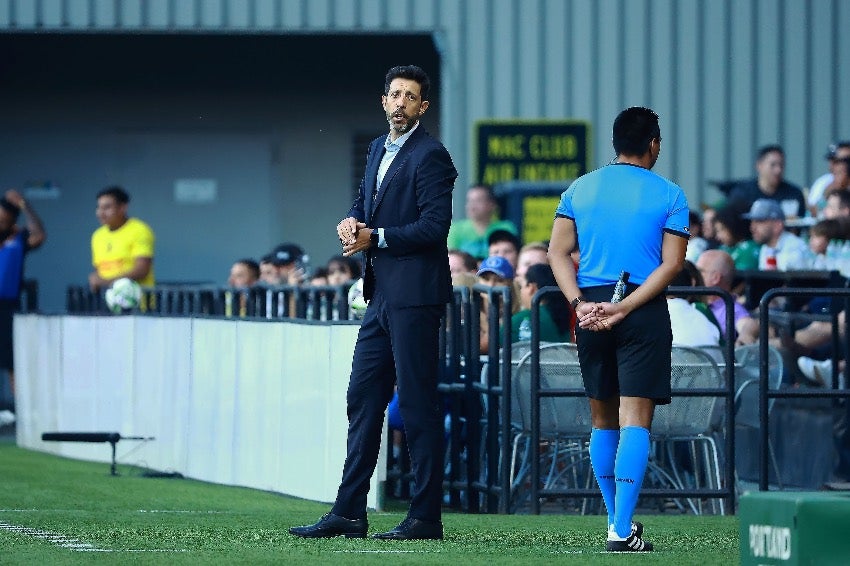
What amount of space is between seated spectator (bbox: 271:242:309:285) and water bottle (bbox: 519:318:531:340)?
500cm

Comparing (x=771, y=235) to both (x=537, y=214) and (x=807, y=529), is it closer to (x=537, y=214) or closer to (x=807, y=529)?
(x=537, y=214)

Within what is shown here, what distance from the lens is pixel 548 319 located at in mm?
11242

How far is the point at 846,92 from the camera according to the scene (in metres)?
20.0

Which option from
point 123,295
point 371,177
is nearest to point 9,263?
point 123,295

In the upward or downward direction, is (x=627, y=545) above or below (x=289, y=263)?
below

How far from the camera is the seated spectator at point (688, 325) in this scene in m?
11.4

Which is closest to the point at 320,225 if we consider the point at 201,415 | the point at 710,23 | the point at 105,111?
the point at 105,111

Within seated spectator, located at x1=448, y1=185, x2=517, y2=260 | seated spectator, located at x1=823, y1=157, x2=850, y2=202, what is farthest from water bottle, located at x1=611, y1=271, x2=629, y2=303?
seated spectator, located at x1=448, y1=185, x2=517, y2=260

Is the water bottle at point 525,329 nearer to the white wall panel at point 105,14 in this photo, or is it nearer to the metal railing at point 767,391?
the metal railing at point 767,391

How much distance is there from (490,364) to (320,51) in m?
11.5

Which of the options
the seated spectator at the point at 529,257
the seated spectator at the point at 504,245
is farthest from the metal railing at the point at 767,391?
the seated spectator at the point at 504,245

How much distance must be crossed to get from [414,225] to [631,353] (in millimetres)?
992

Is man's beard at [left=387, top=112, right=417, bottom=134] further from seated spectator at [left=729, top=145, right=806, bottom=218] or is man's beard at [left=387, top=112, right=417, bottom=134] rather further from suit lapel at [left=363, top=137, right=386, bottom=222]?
seated spectator at [left=729, top=145, right=806, bottom=218]

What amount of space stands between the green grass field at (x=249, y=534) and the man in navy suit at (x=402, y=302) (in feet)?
0.64
